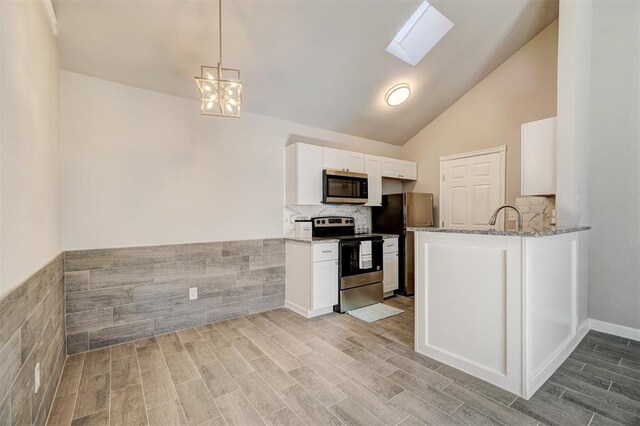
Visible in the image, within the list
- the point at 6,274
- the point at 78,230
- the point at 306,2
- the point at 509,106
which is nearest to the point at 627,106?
the point at 509,106

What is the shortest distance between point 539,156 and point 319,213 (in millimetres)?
2782

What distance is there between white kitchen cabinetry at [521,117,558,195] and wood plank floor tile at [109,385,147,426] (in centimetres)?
413

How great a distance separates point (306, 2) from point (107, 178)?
2.47 meters

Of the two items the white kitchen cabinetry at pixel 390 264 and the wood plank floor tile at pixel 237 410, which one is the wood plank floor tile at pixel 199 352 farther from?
the white kitchen cabinetry at pixel 390 264

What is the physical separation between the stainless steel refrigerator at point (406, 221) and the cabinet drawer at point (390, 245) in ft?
0.33

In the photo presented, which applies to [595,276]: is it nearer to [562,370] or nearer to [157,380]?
[562,370]

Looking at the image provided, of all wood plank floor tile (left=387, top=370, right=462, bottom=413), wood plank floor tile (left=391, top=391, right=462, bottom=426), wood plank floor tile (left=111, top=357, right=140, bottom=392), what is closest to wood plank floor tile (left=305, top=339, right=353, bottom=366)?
wood plank floor tile (left=387, top=370, right=462, bottom=413)

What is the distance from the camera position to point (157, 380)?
2.16 m

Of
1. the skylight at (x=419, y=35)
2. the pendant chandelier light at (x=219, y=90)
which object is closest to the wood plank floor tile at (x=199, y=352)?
the pendant chandelier light at (x=219, y=90)

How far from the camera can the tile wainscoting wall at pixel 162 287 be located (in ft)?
8.57

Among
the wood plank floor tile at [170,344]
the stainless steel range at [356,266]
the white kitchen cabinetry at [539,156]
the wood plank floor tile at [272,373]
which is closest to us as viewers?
the wood plank floor tile at [272,373]

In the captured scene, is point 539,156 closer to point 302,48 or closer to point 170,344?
point 302,48

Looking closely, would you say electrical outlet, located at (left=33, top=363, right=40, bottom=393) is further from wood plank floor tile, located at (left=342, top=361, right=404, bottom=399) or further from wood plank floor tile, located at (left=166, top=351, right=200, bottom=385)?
wood plank floor tile, located at (left=342, top=361, right=404, bottom=399)

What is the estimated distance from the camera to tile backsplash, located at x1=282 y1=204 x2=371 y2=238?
3932 mm
